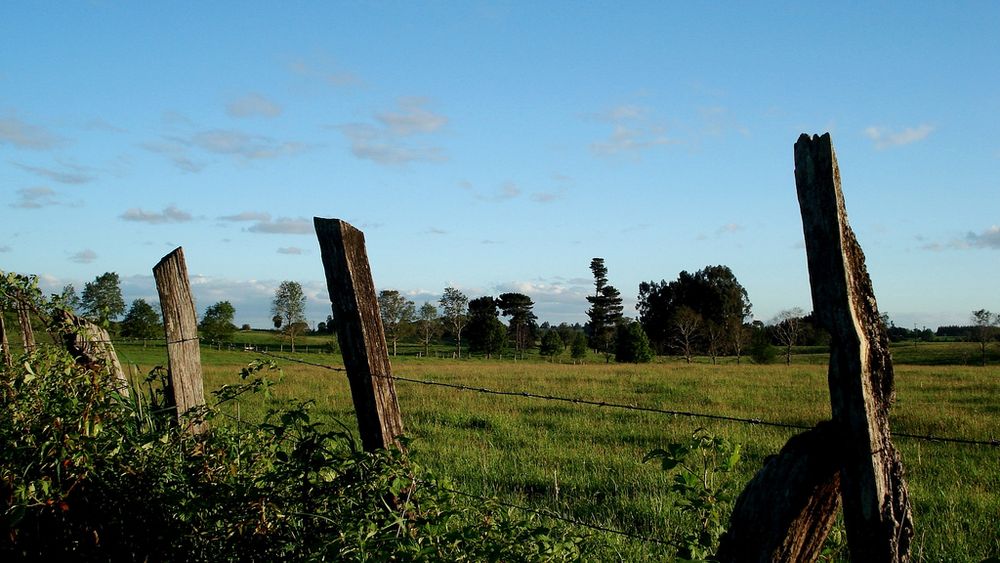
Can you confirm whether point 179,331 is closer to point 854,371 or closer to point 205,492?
point 205,492

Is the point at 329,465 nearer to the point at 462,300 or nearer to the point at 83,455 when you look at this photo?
the point at 83,455

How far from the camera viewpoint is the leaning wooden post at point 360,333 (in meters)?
3.78

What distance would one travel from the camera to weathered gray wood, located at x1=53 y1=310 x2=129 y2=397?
5340 millimetres

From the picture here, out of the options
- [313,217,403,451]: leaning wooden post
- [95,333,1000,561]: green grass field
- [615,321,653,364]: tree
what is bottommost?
[615,321,653,364]: tree

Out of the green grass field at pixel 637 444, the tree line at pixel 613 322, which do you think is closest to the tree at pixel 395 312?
the tree line at pixel 613 322

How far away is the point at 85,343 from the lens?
17.9ft

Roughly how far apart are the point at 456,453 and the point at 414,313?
81.9 m

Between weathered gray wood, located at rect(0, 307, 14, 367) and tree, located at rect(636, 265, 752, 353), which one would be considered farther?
tree, located at rect(636, 265, 752, 353)

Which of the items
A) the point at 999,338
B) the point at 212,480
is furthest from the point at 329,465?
the point at 999,338

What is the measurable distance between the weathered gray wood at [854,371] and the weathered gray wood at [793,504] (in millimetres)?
74

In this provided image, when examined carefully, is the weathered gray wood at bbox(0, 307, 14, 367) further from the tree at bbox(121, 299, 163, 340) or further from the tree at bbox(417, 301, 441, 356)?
the tree at bbox(417, 301, 441, 356)

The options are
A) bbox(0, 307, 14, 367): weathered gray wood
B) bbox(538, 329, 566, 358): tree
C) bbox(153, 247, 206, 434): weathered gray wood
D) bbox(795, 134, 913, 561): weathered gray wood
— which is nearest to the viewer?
bbox(795, 134, 913, 561): weathered gray wood

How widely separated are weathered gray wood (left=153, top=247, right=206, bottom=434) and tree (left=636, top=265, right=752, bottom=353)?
7208 centimetres

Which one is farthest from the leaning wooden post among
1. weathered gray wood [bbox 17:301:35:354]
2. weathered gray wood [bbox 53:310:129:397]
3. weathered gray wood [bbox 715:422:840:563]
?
weathered gray wood [bbox 17:301:35:354]
